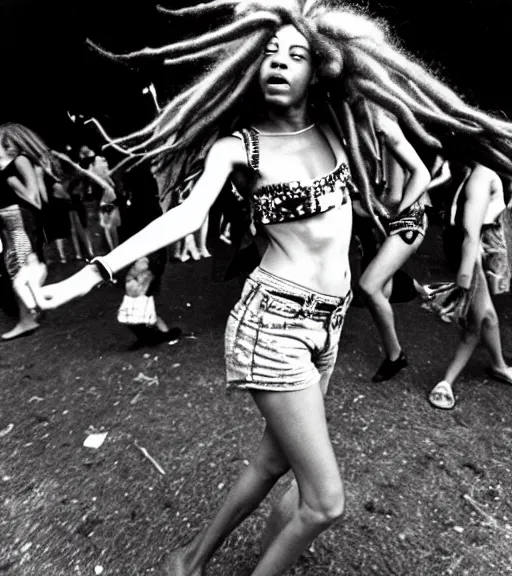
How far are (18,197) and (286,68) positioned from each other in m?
3.40

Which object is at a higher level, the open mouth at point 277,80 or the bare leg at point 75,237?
the open mouth at point 277,80

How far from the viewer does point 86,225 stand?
24.8 feet

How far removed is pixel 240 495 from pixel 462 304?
6.93 feet

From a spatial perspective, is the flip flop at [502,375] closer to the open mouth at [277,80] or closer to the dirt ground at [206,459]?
the dirt ground at [206,459]

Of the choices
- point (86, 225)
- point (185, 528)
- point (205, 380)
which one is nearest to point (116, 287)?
point (86, 225)

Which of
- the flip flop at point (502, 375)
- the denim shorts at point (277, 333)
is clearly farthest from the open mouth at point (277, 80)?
the flip flop at point (502, 375)

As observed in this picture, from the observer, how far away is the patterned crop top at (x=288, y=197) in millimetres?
1556

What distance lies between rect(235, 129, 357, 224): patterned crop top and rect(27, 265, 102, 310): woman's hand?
551 mm

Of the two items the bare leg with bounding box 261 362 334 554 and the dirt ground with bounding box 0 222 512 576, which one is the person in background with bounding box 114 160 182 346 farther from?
the bare leg with bounding box 261 362 334 554

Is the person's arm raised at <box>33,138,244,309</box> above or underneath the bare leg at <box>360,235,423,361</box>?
above

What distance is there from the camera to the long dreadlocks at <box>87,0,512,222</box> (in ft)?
5.35

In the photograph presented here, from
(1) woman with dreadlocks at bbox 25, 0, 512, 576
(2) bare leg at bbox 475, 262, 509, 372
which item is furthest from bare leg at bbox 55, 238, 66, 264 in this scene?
(1) woman with dreadlocks at bbox 25, 0, 512, 576

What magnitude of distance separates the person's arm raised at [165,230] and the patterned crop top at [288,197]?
0.17 ft

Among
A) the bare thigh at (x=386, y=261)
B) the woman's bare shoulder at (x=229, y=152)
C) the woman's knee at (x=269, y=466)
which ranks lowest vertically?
the bare thigh at (x=386, y=261)
